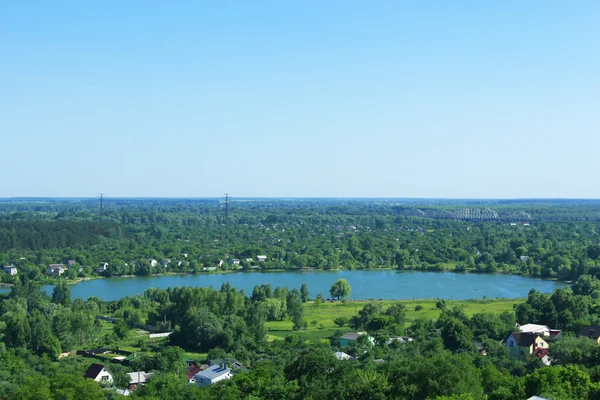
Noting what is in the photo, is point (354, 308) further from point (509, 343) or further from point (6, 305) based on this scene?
point (6, 305)

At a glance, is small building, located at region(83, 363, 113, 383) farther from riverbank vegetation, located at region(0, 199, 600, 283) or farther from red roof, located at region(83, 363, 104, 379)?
riverbank vegetation, located at region(0, 199, 600, 283)

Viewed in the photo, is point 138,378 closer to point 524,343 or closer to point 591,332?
point 524,343

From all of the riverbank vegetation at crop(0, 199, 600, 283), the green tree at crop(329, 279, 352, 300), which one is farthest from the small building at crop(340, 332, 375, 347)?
the riverbank vegetation at crop(0, 199, 600, 283)

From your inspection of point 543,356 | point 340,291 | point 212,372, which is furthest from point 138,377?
point 340,291

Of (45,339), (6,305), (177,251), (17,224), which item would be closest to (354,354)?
(45,339)

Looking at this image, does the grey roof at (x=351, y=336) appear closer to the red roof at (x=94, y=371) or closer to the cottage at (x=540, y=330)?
the cottage at (x=540, y=330)
